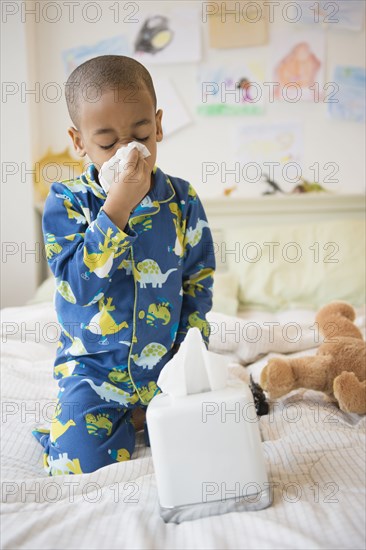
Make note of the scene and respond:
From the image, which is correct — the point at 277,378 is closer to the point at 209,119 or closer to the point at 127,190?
the point at 127,190

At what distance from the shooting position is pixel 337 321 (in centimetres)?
148

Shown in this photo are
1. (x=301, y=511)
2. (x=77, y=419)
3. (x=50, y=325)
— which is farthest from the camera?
(x=50, y=325)

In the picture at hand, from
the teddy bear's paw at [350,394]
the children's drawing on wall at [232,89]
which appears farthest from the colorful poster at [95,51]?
the teddy bear's paw at [350,394]

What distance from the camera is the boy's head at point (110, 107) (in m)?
1.11

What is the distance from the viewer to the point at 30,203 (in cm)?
271

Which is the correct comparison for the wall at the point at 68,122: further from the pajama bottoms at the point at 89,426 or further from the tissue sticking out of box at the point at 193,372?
the tissue sticking out of box at the point at 193,372

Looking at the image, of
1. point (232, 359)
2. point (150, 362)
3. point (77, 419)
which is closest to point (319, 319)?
point (232, 359)

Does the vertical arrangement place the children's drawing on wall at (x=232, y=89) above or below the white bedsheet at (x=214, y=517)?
above

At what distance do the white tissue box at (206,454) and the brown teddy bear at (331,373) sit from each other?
17.8 inches

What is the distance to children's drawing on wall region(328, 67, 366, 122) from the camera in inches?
104

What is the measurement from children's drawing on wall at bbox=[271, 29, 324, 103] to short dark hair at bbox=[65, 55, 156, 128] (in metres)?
1.60

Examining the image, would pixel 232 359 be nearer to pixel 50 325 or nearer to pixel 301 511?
pixel 50 325

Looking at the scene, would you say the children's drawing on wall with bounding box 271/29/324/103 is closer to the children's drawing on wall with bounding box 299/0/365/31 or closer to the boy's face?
the children's drawing on wall with bounding box 299/0/365/31

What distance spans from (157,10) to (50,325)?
1464mm
